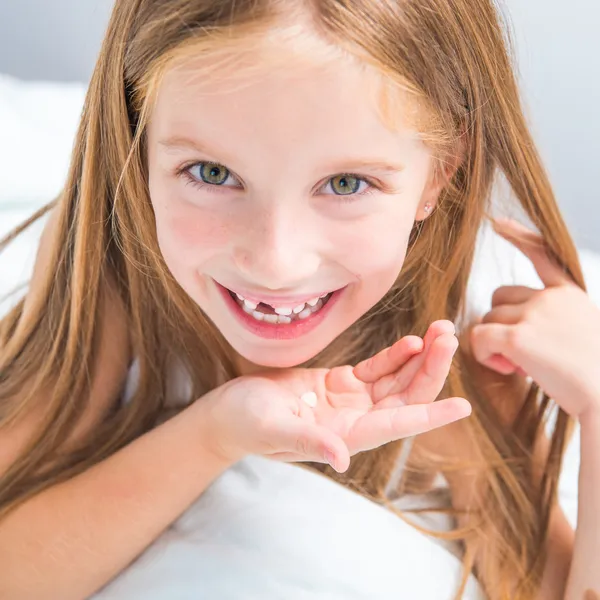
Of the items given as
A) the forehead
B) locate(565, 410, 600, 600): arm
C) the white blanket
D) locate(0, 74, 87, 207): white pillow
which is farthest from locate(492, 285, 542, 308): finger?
locate(0, 74, 87, 207): white pillow

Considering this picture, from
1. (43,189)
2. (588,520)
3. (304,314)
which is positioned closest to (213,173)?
(304,314)

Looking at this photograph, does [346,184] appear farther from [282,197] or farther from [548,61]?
[548,61]

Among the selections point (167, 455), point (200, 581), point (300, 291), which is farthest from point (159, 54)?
point (200, 581)

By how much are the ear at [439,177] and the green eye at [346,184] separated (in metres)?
0.09

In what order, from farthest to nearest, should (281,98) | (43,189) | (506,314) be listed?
1. (43,189)
2. (506,314)
3. (281,98)

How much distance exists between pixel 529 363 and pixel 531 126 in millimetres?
221

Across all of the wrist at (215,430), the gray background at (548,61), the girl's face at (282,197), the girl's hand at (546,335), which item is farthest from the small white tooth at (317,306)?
the gray background at (548,61)

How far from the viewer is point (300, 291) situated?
26.5 inches

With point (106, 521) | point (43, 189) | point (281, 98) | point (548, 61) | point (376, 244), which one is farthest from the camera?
point (548, 61)

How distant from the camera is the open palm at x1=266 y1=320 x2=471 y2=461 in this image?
64 centimetres

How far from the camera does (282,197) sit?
60 centimetres

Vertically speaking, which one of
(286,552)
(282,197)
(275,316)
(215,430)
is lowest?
(286,552)

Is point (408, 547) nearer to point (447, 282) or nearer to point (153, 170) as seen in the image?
point (447, 282)

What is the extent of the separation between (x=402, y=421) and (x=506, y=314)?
0.29 meters
